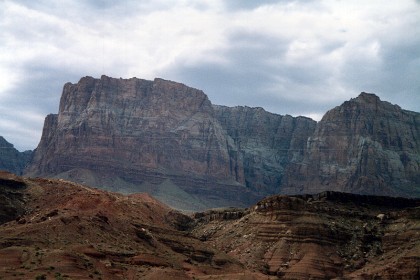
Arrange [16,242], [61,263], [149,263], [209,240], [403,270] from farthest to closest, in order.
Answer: [209,240] → [403,270] → [149,263] → [16,242] → [61,263]

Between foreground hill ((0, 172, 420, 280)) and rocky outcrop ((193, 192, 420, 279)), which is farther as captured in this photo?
rocky outcrop ((193, 192, 420, 279))

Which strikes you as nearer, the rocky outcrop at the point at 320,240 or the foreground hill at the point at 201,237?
the foreground hill at the point at 201,237

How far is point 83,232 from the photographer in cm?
9406

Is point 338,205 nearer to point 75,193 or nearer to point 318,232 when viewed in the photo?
point 318,232

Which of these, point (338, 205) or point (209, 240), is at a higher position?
point (338, 205)

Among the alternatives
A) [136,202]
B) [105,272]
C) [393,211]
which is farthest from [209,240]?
[105,272]

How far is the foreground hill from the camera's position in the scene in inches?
3250

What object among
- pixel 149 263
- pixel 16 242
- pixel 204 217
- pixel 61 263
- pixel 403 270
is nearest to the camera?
pixel 61 263

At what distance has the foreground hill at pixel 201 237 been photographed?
82.6 meters

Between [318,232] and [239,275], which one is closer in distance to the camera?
[239,275]

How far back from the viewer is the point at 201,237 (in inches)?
5290

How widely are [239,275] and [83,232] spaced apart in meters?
21.8

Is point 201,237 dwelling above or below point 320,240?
below

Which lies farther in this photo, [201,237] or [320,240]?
[201,237]
